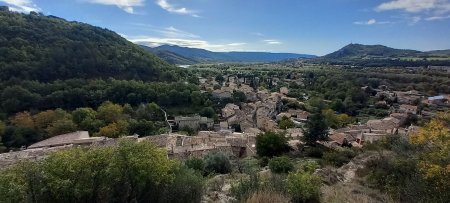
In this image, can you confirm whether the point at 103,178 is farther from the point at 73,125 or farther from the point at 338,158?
the point at 73,125

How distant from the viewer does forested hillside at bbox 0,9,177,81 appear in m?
47.8

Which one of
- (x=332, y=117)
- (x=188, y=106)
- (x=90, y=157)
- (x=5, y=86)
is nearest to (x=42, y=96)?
(x=5, y=86)

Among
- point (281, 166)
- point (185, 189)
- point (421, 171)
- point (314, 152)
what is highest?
point (421, 171)

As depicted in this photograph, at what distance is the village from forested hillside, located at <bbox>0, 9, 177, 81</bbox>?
1498cm

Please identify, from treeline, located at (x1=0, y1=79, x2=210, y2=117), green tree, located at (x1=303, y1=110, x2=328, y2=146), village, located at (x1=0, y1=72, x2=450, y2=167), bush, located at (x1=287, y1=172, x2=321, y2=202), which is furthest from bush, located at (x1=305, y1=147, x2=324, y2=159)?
treeline, located at (x1=0, y1=79, x2=210, y2=117)

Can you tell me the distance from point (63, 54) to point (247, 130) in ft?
107

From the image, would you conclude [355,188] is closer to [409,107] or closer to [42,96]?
[42,96]

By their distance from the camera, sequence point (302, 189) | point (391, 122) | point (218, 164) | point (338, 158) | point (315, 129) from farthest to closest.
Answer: point (391, 122) → point (315, 129) → point (338, 158) → point (218, 164) → point (302, 189)

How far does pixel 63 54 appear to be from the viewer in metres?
53.5

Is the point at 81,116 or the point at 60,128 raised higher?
the point at 81,116

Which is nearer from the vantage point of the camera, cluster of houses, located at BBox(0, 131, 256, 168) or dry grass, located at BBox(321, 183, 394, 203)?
dry grass, located at BBox(321, 183, 394, 203)

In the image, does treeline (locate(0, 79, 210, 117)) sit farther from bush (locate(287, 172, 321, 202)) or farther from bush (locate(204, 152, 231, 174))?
bush (locate(287, 172, 321, 202))

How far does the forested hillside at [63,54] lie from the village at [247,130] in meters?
15.0

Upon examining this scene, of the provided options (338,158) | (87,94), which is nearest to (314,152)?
(338,158)
